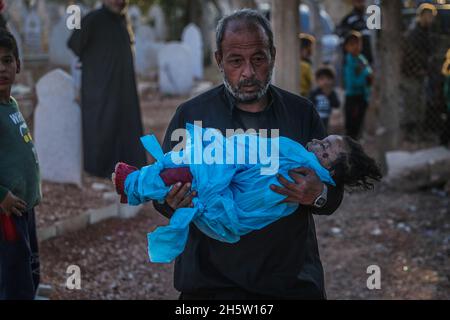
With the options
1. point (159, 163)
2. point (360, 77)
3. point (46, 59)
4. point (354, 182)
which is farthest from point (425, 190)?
point (46, 59)

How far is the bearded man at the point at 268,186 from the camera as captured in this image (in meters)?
2.66

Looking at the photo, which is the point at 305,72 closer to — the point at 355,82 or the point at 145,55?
the point at 355,82

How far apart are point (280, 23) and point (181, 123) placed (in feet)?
16.4

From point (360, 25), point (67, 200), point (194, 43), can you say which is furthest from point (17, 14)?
point (67, 200)

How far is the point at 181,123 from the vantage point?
2.82 metres

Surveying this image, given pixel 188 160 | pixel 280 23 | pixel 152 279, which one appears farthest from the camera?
pixel 280 23

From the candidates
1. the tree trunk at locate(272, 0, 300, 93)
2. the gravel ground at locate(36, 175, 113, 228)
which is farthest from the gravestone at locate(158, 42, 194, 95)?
the gravel ground at locate(36, 175, 113, 228)

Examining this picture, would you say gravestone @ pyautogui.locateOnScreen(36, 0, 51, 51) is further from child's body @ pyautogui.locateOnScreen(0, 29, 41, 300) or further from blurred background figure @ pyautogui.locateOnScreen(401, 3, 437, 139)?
child's body @ pyautogui.locateOnScreen(0, 29, 41, 300)

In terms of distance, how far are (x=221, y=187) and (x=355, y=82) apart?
293 inches

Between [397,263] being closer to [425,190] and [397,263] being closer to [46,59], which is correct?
[425,190]

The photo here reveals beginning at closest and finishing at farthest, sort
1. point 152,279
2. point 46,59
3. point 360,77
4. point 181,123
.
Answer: point 181,123
point 152,279
point 360,77
point 46,59

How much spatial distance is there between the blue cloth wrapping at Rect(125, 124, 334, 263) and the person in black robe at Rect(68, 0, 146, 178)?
526 cm

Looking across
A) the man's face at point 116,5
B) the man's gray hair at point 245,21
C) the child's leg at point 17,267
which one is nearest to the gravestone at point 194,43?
the man's face at point 116,5

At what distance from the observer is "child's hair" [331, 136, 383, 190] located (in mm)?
2791
